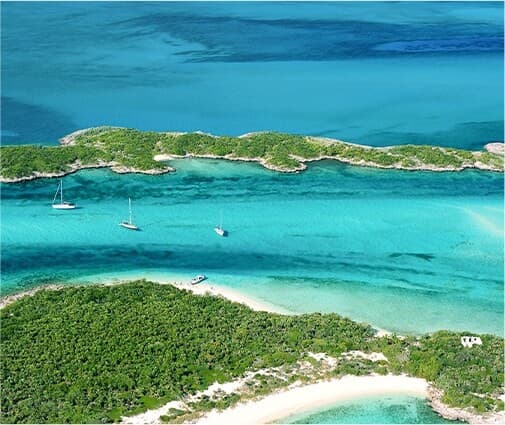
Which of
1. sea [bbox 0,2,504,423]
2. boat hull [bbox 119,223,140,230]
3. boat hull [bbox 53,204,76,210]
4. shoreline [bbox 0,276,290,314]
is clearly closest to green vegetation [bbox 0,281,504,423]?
shoreline [bbox 0,276,290,314]

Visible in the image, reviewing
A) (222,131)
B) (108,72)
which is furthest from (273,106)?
(108,72)

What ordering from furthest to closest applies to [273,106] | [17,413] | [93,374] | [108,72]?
[108,72]
[273,106]
[93,374]
[17,413]

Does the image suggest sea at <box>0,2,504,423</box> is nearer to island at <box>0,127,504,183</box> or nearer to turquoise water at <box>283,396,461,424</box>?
turquoise water at <box>283,396,461,424</box>

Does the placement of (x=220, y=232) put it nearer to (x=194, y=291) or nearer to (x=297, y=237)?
(x=297, y=237)

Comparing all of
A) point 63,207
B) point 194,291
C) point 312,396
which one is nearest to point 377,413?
point 312,396

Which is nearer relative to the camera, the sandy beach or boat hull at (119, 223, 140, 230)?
the sandy beach

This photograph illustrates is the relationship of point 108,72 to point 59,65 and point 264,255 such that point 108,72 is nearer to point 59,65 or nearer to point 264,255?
point 59,65
